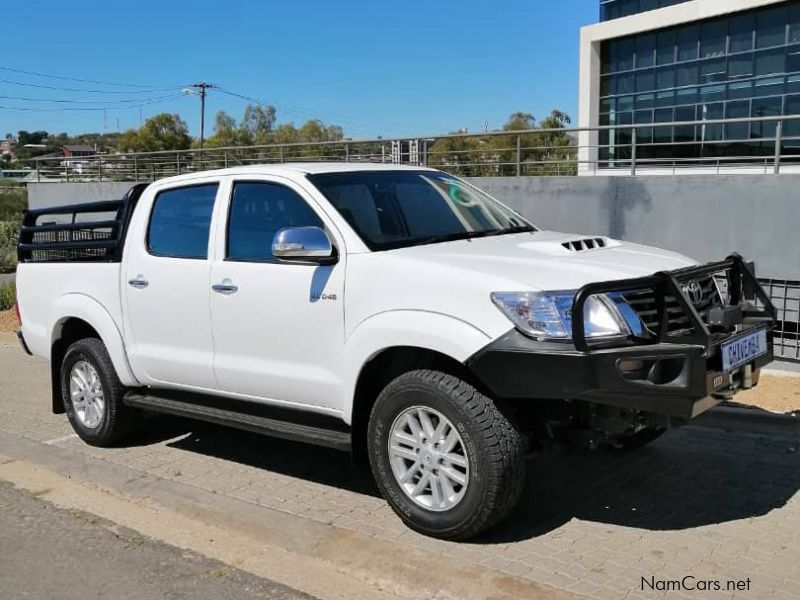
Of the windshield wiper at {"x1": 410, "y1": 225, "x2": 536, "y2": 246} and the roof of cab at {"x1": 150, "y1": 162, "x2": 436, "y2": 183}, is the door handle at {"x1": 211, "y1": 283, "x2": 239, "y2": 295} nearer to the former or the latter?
the roof of cab at {"x1": 150, "y1": 162, "x2": 436, "y2": 183}

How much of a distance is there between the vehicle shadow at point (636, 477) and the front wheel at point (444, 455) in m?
0.31

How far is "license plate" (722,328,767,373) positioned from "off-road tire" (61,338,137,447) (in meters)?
4.10

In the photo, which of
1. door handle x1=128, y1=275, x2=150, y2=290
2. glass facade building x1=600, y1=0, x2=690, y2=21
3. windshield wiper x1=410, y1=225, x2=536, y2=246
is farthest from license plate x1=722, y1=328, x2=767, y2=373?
glass facade building x1=600, y1=0, x2=690, y2=21

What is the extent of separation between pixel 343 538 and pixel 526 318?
1.54 meters

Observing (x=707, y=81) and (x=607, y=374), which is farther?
(x=707, y=81)

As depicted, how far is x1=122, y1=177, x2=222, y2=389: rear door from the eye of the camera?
5113mm

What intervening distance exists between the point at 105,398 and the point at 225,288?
1687 millimetres

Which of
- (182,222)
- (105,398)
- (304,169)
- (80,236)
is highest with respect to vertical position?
(304,169)

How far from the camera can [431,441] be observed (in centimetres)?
406

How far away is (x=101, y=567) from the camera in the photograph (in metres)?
4.04

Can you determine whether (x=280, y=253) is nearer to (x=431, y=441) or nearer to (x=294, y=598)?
(x=431, y=441)

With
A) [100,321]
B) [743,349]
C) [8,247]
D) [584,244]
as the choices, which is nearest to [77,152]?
[8,247]

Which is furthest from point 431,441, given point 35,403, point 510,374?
point 35,403

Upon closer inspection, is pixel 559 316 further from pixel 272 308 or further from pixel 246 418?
pixel 246 418
